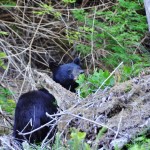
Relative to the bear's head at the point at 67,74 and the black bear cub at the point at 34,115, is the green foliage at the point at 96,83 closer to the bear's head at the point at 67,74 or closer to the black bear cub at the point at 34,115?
the black bear cub at the point at 34,115

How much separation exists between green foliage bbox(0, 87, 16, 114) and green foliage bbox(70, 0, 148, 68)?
1753 millimetres

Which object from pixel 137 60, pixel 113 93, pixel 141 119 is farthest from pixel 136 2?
pixel 141 119

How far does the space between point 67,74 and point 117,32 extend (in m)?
2.03

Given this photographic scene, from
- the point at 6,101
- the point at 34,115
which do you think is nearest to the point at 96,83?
the point at 34,115

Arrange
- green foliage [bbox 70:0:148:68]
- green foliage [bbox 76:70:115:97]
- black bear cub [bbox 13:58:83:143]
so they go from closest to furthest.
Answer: black bear cub [bbox 13:58:83:143]
green foliage [bbox 76:70:115:97]
green foliage [bbox 70:0:148:68]

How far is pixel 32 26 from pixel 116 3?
5.54 feet

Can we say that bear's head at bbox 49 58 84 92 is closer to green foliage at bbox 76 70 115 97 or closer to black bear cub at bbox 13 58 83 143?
black bear cub at bbox 13 58 83 143

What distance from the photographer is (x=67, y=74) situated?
7113mm

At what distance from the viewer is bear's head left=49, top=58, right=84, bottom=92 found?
7.03 meters

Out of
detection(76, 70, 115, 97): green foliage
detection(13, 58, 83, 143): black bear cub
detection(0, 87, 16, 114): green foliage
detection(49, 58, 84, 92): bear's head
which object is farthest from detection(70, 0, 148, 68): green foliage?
detection(13, 58, 83, 143): black bear cub

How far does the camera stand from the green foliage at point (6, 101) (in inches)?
280

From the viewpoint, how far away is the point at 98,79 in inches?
221

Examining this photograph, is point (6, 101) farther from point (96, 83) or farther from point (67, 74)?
point (96, 83)

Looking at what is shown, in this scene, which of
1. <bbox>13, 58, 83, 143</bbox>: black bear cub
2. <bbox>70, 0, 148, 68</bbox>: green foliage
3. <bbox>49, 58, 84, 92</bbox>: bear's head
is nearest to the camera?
<bbox>13, 58, 83, 143</bbox>: black bear cub
